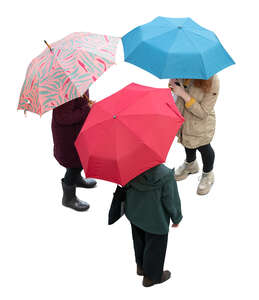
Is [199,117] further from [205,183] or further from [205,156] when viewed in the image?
[205,183]

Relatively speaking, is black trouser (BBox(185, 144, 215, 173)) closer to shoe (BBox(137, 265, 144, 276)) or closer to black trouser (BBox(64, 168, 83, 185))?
black trouser (BBox(64, 168, 83, 185))

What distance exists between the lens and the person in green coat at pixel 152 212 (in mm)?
3115

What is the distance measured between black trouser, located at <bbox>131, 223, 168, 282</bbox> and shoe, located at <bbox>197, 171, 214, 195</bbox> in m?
1.35

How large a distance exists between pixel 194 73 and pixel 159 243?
1.54m

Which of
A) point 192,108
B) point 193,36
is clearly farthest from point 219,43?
point 192,108

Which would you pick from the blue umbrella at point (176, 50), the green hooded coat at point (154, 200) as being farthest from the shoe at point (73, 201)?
the blue umbrella at point (176, 50)

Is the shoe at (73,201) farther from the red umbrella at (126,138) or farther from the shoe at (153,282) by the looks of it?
the red umbrella at (126,138)

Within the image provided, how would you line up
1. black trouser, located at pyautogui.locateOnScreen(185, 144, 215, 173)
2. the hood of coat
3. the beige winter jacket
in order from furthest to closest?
1. black trouser, located at pyautogui.locateOnScreen(185, 144, 215, 173)
2. the beige winter jacket
3. the hood of coat

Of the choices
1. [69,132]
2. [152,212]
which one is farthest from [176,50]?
[152,212]

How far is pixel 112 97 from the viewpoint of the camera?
10.4ft

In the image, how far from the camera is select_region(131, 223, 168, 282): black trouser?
11.3 feet

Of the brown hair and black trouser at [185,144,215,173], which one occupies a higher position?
the brown hair

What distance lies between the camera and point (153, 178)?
3.09 meters

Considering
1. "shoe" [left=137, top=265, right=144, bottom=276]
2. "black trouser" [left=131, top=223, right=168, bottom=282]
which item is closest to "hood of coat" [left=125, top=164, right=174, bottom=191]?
"black trouser" [left=131, top=223, right=168, bottom=282]
